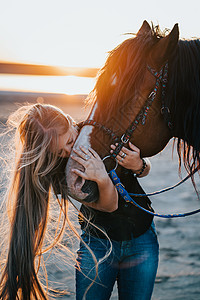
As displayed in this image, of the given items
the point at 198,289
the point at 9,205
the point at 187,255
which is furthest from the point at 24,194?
the point at 187,255

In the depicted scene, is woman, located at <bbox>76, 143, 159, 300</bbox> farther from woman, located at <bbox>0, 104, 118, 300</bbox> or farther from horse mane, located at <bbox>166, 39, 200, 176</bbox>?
horse mane, located at <bbox>166, 39, 200, 176</bbox>

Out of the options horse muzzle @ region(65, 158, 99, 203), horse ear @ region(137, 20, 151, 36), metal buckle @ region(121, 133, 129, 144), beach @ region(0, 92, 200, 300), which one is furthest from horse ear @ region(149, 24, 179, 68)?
horse muzzle @ region(65, 158, 99, 203)

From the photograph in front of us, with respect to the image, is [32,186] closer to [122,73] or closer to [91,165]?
[91,165]

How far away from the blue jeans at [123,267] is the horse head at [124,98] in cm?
34

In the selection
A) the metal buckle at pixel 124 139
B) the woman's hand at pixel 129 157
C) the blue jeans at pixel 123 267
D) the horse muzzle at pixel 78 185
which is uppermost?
the metal buckle at pixel 124 139

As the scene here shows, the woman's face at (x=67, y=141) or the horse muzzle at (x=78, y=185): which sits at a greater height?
the woman's face at (x=67, y=141)

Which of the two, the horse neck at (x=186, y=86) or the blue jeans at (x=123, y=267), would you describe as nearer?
the horse neck at (x=186, y=86)

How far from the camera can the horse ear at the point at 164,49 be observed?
1.48m

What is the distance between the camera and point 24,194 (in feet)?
5.95

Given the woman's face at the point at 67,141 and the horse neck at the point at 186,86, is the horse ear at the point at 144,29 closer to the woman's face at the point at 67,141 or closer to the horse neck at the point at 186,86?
the horse neck at the point at 186,86

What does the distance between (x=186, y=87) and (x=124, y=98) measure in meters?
0.29

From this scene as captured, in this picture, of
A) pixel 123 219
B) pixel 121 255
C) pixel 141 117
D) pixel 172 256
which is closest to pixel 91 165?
pixel 141 117

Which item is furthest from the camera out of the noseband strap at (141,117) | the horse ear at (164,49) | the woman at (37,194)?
the woman at (37,194)

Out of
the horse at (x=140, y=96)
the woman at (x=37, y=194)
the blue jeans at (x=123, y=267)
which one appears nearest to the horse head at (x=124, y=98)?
the horse at (x=140, y=96)
